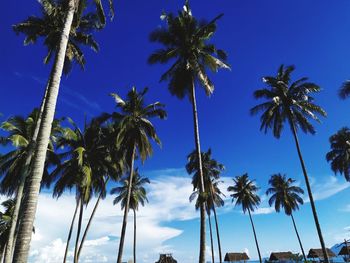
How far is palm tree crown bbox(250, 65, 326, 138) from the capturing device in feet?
81.4

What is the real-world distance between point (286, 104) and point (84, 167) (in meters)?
18.8

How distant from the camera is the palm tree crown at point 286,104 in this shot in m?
24.8

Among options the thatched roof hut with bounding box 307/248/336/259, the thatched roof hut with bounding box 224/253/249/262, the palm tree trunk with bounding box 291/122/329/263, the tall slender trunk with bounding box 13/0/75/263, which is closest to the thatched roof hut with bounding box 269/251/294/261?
the thatched roof hut with bounding box 307/248/336/259

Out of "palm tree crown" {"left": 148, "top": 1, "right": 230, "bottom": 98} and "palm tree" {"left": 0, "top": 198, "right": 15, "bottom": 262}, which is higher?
"palm tree crown" {"left": 148, "top": 1, "right": 230, "bottom": 98}

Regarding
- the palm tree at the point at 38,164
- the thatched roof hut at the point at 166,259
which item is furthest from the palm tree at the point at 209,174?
the palm tree at the point at 38,164

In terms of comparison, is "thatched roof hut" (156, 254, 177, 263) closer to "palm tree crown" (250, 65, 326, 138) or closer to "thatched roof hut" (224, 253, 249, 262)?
"palm tree crown" (250, 65, 326, 138)

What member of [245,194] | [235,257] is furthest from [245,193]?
[235,257]

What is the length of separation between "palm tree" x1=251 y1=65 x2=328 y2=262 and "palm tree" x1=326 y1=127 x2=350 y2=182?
633 inches

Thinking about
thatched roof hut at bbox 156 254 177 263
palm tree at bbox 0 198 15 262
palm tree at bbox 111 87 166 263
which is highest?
palm tree at bbox 111 87 166 263

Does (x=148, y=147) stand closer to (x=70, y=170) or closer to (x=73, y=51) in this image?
(x=70, y=170)

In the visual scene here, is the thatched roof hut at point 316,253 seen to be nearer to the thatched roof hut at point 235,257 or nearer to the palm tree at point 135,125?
the thatched roof hut at point 235,257

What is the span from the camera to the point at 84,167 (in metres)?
23.4

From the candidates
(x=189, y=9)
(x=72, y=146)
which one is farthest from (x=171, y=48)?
(x=72, y=146)

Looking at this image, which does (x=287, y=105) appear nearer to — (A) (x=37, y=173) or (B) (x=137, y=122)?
(B) (x=137, y=122)
